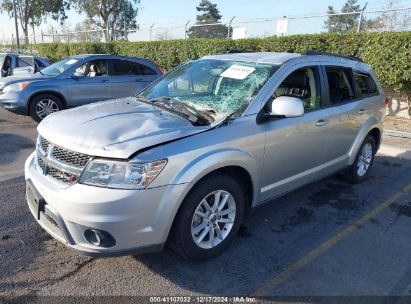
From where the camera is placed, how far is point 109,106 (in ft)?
12.3

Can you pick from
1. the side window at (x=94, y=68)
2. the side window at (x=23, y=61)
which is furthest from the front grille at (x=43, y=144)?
the side window at (x=23, y=61)

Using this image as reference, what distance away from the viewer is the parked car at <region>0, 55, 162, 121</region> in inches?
321

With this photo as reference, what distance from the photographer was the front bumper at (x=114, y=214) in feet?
8.59

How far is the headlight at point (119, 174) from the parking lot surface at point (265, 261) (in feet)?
2.53

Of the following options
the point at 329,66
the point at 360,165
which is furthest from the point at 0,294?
the point at 360,165

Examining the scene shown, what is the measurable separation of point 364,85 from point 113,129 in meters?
3.69

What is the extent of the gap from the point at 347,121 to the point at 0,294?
4.04 m

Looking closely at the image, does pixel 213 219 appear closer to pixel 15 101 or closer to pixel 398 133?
pixel 15 101

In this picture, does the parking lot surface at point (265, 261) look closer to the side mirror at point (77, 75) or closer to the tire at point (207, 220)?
the tire at point (207, 220)

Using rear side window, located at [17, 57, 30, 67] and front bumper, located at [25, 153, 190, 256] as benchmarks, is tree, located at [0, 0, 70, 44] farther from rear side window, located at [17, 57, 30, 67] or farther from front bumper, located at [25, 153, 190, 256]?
front bumper, located at [25, 153, 190, 256]

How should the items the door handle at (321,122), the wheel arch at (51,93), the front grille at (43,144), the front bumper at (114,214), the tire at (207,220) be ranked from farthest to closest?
the wheel arch at (51,93) → the door handle at (321,122) → the front grille at (43,144) → the tire at (207,220) → the front bumper at (114,214)

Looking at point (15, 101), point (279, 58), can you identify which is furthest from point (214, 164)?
point (15, 101)

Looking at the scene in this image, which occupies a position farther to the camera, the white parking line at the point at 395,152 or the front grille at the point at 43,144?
the white parking line at the point at 395,152

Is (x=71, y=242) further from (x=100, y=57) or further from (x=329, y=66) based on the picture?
(x=100, y=57)
